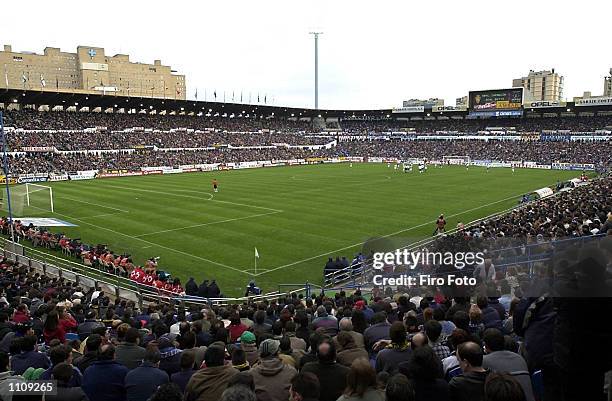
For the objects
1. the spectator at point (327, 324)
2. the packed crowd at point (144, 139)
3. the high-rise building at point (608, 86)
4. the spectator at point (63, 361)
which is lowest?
the spectator at point (327, 324)

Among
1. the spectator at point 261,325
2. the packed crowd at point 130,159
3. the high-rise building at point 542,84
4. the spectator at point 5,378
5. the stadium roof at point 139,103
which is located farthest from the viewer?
the high-rise building at point 542,84

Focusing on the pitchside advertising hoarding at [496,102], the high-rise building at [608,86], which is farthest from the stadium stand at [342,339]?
the high-rise building at [608,86]

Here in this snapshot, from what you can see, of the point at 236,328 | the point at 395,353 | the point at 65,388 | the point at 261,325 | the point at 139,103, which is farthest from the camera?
the point at 139,103

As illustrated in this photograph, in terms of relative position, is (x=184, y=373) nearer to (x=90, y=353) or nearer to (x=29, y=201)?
(x=90, y=353)

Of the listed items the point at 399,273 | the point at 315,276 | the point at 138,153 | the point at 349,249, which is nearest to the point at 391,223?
the point at 349,249

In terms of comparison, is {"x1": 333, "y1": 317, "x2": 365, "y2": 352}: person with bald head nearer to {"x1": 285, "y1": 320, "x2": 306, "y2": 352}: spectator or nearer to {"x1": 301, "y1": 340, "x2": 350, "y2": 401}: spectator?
{"x1": 285, "y1": 320, "x2": 306, "y2": 352}: spectator

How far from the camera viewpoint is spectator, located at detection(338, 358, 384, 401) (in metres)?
4.04

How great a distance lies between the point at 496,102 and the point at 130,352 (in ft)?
322

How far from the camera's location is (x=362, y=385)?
4039 millimetres

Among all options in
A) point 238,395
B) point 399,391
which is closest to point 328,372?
point 399,391

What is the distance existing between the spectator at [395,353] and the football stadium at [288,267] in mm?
19

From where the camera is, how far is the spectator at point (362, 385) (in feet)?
13.2

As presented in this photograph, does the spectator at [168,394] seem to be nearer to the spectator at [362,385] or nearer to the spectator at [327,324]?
the spectator at [362,385]

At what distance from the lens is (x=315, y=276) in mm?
19891
